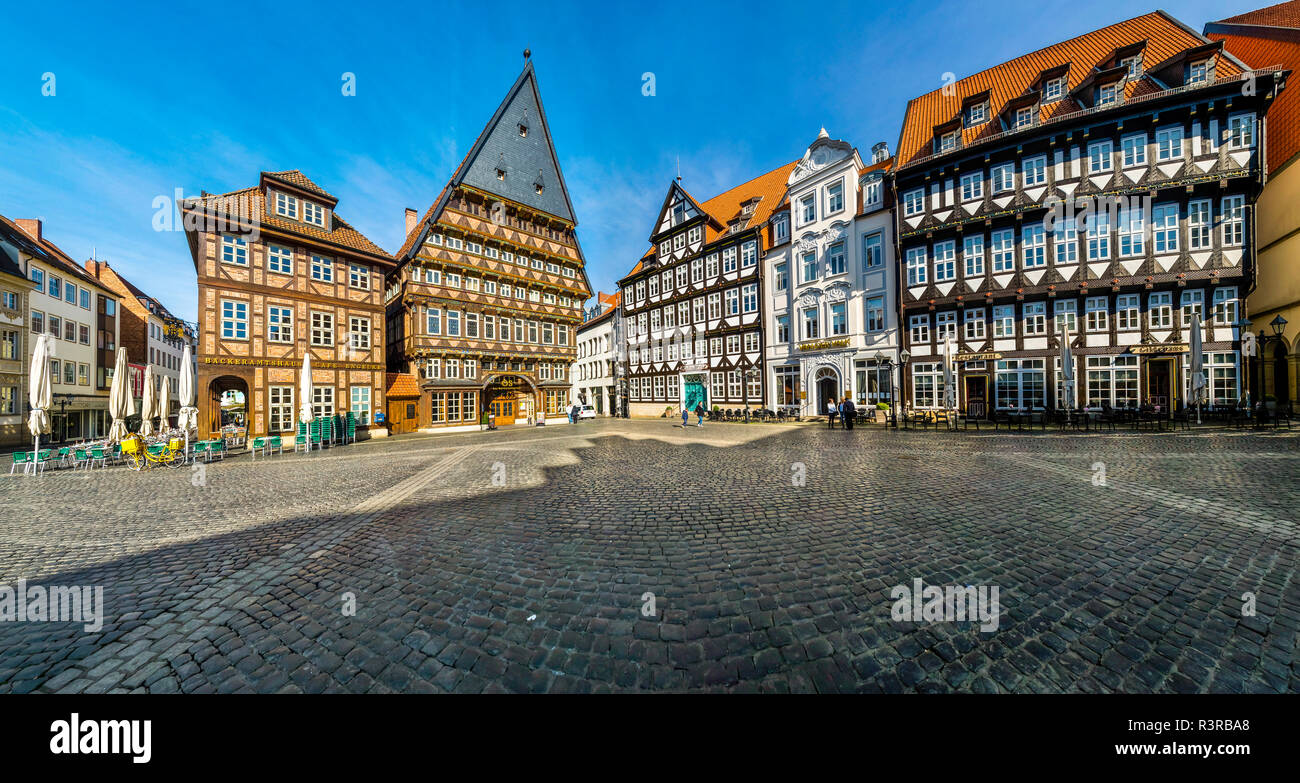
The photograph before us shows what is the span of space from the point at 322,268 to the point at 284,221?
7.86ft

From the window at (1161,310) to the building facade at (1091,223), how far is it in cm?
5

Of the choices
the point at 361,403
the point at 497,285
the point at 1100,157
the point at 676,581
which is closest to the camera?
the point at 676,581

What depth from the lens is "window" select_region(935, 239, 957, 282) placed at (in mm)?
20766

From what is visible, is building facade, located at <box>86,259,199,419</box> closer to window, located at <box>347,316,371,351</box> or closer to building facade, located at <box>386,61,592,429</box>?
window, located at <box>347,316,371,351</box>

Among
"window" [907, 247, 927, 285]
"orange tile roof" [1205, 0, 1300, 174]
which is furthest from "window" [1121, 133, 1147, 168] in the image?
"window" [907, 247, 927, 285]

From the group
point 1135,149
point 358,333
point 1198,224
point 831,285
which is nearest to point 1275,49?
point 1135,149

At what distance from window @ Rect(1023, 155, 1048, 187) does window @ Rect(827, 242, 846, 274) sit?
803cm

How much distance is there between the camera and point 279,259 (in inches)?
773

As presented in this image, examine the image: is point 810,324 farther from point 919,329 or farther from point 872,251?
point 919,329

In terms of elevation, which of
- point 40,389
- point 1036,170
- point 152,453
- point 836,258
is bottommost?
point 152,453

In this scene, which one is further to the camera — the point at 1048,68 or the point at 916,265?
the point at 916,265

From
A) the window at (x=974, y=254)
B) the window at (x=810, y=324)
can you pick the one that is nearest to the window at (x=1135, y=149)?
the window at (x=974, y=254)

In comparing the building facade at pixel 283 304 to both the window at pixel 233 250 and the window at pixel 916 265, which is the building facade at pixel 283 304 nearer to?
the window at pixel 233 250

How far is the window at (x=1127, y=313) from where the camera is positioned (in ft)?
58.2
